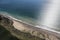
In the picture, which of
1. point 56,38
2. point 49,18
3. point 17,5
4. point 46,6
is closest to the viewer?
point 56,38

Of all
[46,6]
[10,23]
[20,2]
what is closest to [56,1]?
[46,6]

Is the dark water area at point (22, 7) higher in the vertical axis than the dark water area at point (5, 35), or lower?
higher

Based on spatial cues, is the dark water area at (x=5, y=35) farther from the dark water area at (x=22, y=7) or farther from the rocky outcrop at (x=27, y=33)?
the dark water area at (x=22, y=7)

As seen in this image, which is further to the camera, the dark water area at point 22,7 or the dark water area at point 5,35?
the dark water area at point 22,7

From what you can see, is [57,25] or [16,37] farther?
[57,25]

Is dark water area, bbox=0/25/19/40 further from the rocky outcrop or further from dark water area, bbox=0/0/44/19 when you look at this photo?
dark water area, bbox=0/0/44/19

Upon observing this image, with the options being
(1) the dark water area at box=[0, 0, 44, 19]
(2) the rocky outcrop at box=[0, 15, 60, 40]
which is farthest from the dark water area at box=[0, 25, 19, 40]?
(1) the dark water area at box=[0, 0, 44, 19]

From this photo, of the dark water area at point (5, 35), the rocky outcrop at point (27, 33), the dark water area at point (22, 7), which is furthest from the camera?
the dark water area at point (22, 7)

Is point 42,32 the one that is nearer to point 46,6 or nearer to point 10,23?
point 10,23

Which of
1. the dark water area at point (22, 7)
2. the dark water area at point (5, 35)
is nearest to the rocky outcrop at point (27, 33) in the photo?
the dark water area at point (5, 35)
